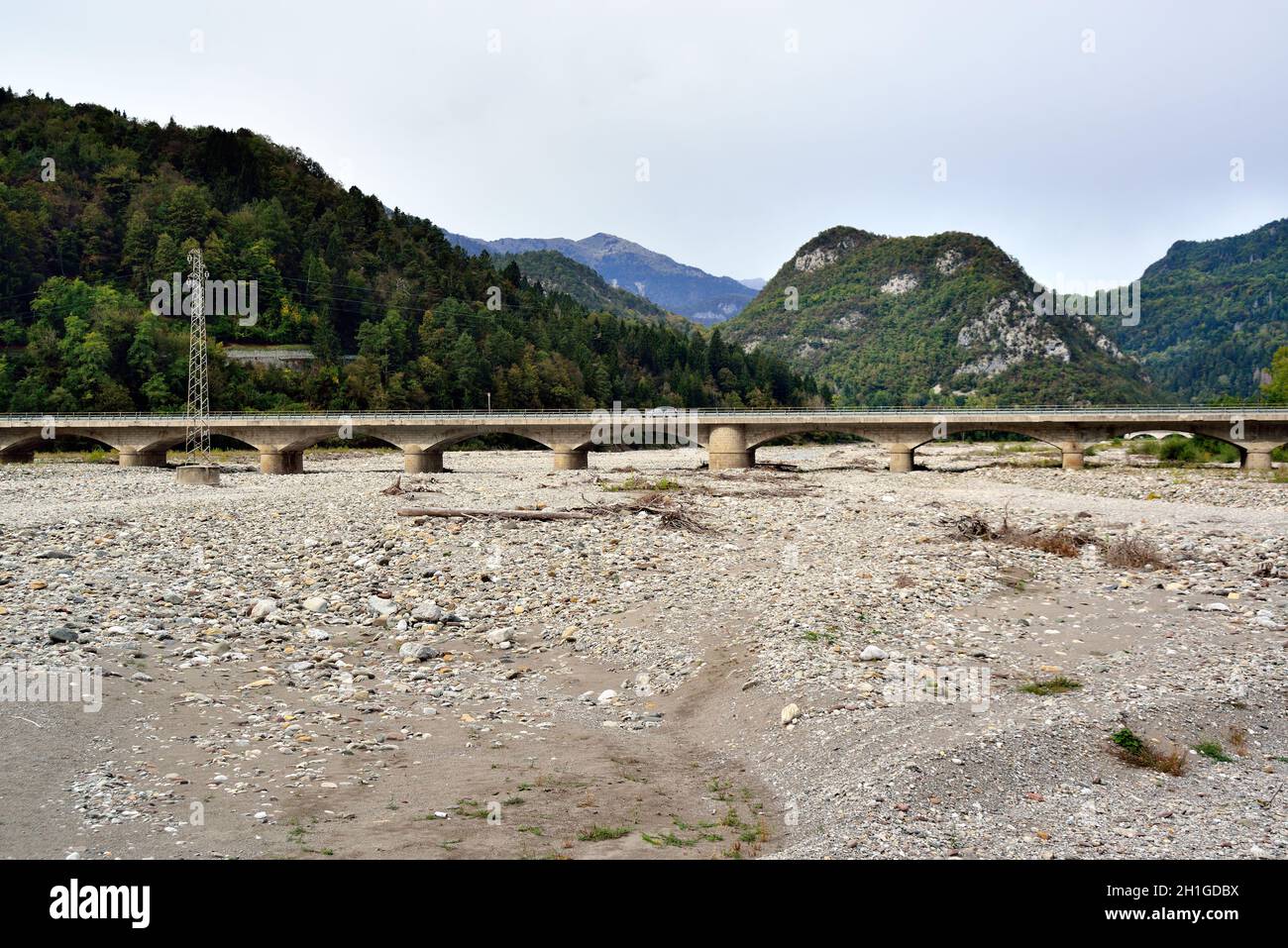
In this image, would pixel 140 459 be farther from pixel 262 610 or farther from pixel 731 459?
pixel 262 610

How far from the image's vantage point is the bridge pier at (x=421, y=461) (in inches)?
2559

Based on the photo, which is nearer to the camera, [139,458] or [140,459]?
[139,458]

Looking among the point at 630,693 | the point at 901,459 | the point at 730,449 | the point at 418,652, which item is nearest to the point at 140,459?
the point at 730,449

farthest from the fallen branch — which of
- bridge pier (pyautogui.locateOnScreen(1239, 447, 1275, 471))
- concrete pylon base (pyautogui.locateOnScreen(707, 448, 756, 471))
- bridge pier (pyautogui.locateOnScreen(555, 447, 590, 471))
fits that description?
bridge pier (pyautogui.locateOnScreen(1239, 447, 1275, 471))

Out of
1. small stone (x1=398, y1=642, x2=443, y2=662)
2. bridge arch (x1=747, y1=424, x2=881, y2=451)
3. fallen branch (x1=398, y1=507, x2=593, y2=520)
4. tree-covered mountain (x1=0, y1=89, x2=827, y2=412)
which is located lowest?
small stone (x1=398, y1=642, x2=443, y2=662)

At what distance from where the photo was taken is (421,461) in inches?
2584

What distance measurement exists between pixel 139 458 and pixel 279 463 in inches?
485

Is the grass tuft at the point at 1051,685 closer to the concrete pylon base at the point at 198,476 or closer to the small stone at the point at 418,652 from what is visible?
the small stone at the point at 418,652

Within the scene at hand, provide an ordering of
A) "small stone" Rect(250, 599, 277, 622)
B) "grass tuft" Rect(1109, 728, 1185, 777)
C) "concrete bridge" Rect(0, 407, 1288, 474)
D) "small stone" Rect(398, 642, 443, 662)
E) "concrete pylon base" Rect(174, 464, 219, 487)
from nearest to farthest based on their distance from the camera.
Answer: "grass tuft" Rect(1109, 728, 1185, 777) < "small stone" Rect(398, 642, 443, 662) < "small stone" Rect(250, 599, 277, 622) < "concrete pylon base" Rect(174, 464, 219, 487) < "concrete bridge" Rect(0, 407, 1288, 474)

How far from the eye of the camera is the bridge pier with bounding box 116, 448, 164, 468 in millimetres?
67625

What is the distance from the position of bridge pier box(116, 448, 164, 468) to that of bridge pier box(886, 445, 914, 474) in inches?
2285

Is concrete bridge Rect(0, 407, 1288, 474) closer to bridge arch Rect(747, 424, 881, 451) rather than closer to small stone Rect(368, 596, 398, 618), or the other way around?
bridge arch Rect(747, 424, 881, 451)

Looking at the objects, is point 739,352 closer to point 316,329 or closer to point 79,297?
point 316,329

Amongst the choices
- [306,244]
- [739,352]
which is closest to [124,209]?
[306,244]
